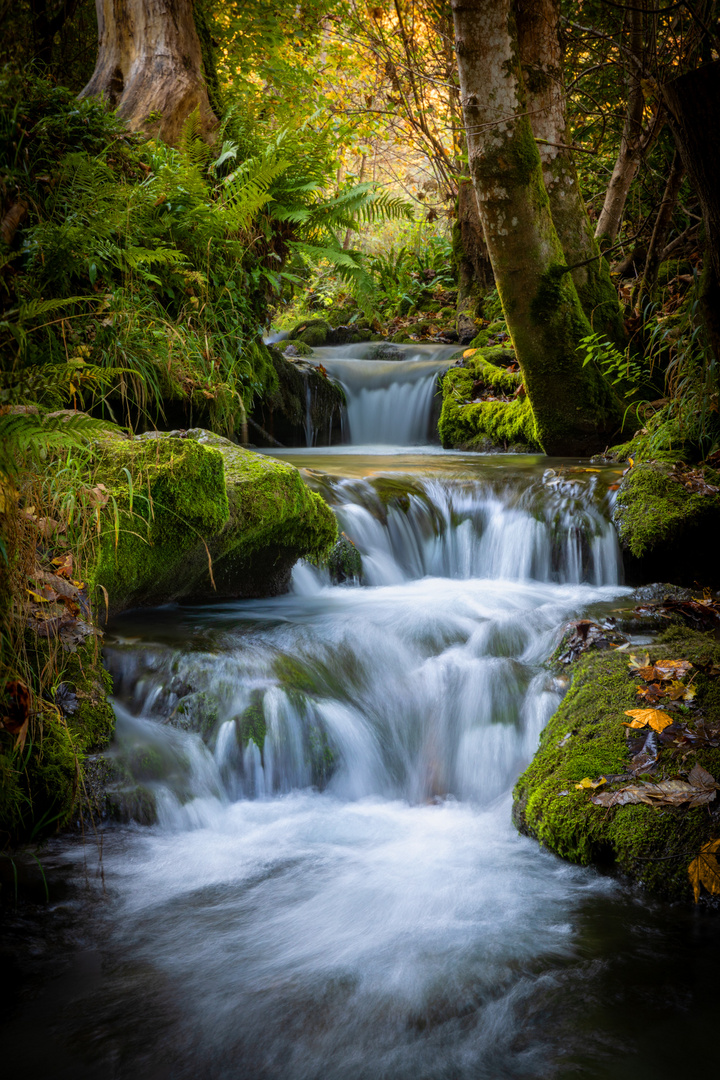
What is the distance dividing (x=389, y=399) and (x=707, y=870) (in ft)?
29.0

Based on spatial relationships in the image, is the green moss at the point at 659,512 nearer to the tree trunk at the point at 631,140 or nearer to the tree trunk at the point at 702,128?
the tree trunk at the point at 702,128

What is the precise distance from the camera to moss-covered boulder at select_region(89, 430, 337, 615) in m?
3.55

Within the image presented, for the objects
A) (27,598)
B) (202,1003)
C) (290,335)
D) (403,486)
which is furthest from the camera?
(290,335)

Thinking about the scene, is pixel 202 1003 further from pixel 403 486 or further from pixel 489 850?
pixel 403 486

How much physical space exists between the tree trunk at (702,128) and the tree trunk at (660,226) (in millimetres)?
4820

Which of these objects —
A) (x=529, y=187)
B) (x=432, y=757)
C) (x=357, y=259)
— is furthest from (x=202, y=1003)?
(x=357, y=259)

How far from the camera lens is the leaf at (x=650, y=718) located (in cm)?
274

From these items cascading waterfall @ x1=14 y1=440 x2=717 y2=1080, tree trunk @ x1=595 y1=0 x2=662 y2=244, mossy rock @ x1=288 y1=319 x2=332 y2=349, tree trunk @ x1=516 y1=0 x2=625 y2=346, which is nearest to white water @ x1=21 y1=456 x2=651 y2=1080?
cascading waterfall @ x1=14 y1=440 x2=717 y2=1080

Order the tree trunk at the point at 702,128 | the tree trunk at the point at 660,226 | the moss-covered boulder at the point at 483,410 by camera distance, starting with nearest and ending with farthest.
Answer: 1. the tree trunk at the point at 702,128
2. the tree trunk at the point at 660,226
3. the moss-covered boulder at the point at 483,410

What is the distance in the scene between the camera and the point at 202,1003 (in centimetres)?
198

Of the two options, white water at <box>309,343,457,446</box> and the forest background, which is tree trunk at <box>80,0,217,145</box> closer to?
the forest background

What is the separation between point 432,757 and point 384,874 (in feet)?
3.09

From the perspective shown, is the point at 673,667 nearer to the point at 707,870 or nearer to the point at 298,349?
the point at 707,870

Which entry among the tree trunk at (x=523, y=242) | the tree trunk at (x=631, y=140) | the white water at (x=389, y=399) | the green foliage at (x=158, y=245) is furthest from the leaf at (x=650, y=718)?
the white water at (x=389, y=399)
